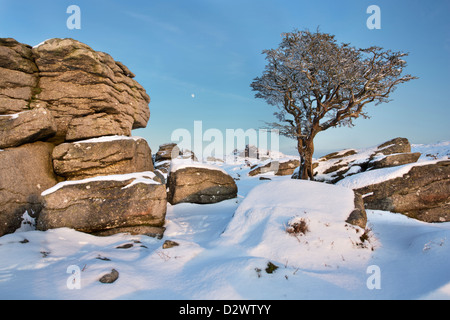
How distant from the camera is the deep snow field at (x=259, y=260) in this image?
4.54 meters

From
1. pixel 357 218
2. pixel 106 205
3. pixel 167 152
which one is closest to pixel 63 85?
pixel 106 205

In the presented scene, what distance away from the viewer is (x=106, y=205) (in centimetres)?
905

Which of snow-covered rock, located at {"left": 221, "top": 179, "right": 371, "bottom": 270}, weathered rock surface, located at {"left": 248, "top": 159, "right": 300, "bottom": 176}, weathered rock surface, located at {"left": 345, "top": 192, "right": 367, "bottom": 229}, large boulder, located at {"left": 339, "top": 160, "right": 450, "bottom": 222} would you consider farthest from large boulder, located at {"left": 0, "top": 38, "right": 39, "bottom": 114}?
weathered rock surface, located at {"left": 248, "top": 159, "right": 300, "bottom": 176}

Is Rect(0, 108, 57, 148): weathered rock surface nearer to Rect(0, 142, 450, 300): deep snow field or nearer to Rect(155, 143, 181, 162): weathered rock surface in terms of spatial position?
Rect(0, 142, 450, 300): deep snow field

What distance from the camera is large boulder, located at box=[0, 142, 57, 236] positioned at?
8578 mm

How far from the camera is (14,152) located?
30.0 feet

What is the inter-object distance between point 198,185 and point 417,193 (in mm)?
12189

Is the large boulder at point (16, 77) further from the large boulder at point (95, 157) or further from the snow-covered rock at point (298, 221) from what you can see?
the snow-covered rock at point (298, 221)

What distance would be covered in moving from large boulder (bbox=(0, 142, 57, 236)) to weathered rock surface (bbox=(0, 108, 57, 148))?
1.18 feet

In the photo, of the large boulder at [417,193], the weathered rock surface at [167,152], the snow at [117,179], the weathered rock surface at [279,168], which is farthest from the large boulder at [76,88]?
the weathered rock surface at [279,168]

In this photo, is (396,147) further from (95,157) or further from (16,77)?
(16,77)

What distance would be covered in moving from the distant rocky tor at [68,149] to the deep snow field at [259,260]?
0.90 meters

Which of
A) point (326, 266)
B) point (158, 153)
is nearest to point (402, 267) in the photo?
point (326, 266)

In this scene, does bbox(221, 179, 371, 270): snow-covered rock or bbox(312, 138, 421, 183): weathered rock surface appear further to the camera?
bbox(312, 138, 421, 183): weathered rock surface
